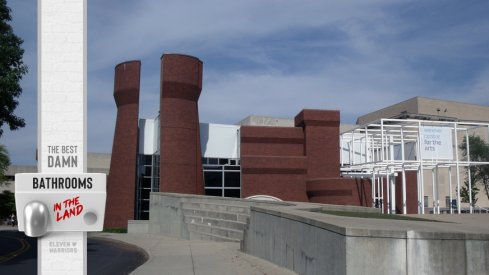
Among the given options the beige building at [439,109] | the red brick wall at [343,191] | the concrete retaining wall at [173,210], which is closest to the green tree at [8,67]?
the concrete retaining wall at [173,210]

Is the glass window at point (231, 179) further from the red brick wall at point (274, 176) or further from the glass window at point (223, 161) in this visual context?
the red brick wall at point (274, 176)

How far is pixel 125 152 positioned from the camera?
3762 centimetres

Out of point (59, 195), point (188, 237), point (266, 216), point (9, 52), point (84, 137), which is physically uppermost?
point (9, 52)

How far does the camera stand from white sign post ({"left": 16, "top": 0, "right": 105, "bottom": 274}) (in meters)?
4.11

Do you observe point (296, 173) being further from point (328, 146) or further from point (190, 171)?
point (190, 171)

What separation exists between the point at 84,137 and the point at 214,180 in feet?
120

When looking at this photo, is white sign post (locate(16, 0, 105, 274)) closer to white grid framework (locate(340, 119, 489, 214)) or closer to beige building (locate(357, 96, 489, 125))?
white grid framework (locate(340, 119, 489, 214))

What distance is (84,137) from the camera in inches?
173

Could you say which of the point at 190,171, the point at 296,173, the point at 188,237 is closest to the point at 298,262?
the point at 188,237

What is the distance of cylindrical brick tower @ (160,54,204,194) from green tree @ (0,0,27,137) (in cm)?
1725

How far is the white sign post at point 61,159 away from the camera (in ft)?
13.5

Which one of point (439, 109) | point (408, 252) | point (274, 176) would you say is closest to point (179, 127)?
point (274, 176)

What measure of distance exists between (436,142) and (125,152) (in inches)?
801

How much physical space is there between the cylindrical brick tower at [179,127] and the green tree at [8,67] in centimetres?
1725
